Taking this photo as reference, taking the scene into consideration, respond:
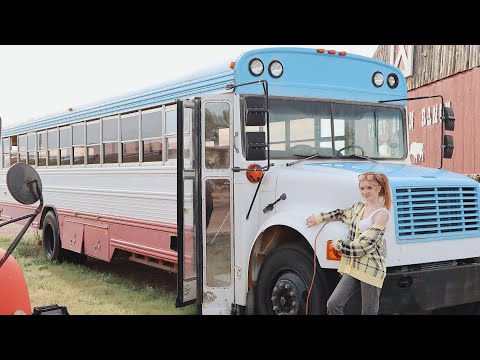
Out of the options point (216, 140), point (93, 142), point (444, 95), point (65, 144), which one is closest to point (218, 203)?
point (216, 140)

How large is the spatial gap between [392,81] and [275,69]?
56.8 inches

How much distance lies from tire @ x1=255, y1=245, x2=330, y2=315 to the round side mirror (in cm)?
205

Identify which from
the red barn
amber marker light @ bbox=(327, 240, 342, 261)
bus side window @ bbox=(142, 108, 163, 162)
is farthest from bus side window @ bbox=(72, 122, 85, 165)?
the red barn

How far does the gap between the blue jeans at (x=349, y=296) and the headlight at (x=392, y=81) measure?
2.67 m

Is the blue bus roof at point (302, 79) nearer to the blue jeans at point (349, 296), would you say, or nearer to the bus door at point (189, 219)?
the bus door at point (189, 219)

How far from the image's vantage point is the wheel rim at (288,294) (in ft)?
14.5

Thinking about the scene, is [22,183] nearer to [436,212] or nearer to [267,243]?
[267,243]

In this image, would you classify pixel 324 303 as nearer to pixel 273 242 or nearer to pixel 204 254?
pixel 273 242

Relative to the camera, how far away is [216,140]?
5176mm

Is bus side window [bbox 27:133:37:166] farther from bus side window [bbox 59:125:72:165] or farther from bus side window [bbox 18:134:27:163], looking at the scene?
bus side window [bbox 59:125:72:165]

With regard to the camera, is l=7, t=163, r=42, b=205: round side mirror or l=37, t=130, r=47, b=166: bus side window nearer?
l=7, t=163, r=42, b=205: round side mirror

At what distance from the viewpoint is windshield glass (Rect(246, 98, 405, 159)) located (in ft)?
17.1

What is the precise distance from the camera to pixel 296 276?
4.49 metres

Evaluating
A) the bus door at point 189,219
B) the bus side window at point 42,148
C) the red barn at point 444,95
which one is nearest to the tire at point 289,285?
the bus door at point 189,219
